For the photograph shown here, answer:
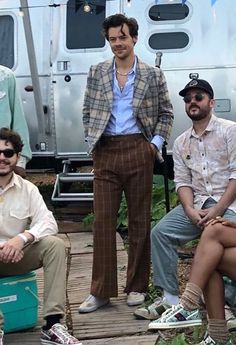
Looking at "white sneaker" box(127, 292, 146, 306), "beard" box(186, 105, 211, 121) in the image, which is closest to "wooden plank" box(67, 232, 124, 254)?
"white sneaker" box(127, 292, 146, 306)

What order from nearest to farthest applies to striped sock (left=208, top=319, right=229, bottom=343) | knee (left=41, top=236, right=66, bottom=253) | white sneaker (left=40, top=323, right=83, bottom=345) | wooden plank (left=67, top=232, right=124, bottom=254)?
1. striped sock (left=208, top=319, right=229, bottom=343)
2. white sneaker (left=40, top=323, right=83, bottom=345)
3. knee (left=41, top=236, right=66, bottom=253)
4. wooden plank (left=67, top=232, right=124, bottom=254)

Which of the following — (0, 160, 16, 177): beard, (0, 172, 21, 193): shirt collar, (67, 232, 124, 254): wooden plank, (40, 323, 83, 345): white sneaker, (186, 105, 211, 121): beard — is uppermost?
(186, 105, 211, 121): beard

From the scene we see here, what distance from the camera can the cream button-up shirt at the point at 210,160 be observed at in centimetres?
379

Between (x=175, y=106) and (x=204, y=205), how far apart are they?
319 centimetres

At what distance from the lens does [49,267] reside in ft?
11.6

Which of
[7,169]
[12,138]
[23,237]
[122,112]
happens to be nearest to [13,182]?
[7,169]

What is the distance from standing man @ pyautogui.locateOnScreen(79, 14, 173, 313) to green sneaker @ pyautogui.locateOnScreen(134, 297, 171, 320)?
0.21 m

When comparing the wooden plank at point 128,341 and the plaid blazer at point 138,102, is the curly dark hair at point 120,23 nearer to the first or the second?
the plaid blazer at point 138,102

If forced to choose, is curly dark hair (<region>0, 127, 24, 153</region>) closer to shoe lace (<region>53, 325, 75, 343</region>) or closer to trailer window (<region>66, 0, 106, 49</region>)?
shoe lace (<region>53, 325, 75, 343</region>)

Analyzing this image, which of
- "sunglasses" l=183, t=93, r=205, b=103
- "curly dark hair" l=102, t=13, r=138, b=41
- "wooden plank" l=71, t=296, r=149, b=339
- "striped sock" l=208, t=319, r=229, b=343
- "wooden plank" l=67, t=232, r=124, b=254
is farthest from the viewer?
"wooden plank" l=67, t=232, r=124, b=254

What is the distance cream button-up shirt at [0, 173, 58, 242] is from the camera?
3641 millimetres

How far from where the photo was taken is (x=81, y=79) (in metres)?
6.94

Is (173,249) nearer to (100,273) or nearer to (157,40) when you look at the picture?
(100,273)

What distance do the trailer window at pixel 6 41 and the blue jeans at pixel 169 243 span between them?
4087 millimetres
